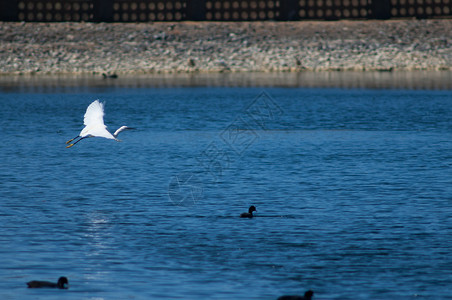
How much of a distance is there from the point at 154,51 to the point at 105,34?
448cm

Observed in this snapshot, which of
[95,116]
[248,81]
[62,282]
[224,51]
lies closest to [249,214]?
[95,116]

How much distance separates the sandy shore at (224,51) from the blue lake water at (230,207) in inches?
998

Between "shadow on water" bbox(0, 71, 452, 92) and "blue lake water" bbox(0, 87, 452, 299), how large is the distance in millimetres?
16603

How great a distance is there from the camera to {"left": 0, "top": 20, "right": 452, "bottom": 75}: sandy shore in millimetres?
69312

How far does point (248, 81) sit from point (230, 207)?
141 ft

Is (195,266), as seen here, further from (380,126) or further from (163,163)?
(380,126)

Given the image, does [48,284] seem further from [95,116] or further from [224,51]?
[224,51]

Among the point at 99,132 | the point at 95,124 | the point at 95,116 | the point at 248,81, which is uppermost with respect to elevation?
the point at 95,116

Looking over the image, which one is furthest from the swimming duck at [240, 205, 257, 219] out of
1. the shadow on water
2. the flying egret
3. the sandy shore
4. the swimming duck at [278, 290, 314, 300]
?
the sandy shore

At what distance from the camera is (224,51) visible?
231 ft

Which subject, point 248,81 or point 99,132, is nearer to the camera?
point 99,132

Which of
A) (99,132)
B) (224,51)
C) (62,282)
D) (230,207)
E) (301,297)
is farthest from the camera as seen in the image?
(224,51)

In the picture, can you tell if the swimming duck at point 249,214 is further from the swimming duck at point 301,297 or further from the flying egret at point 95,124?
the swimming duck at point 301,297

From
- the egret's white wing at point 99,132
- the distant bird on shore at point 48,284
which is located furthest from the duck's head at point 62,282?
the egret's white wing at point 99,132
